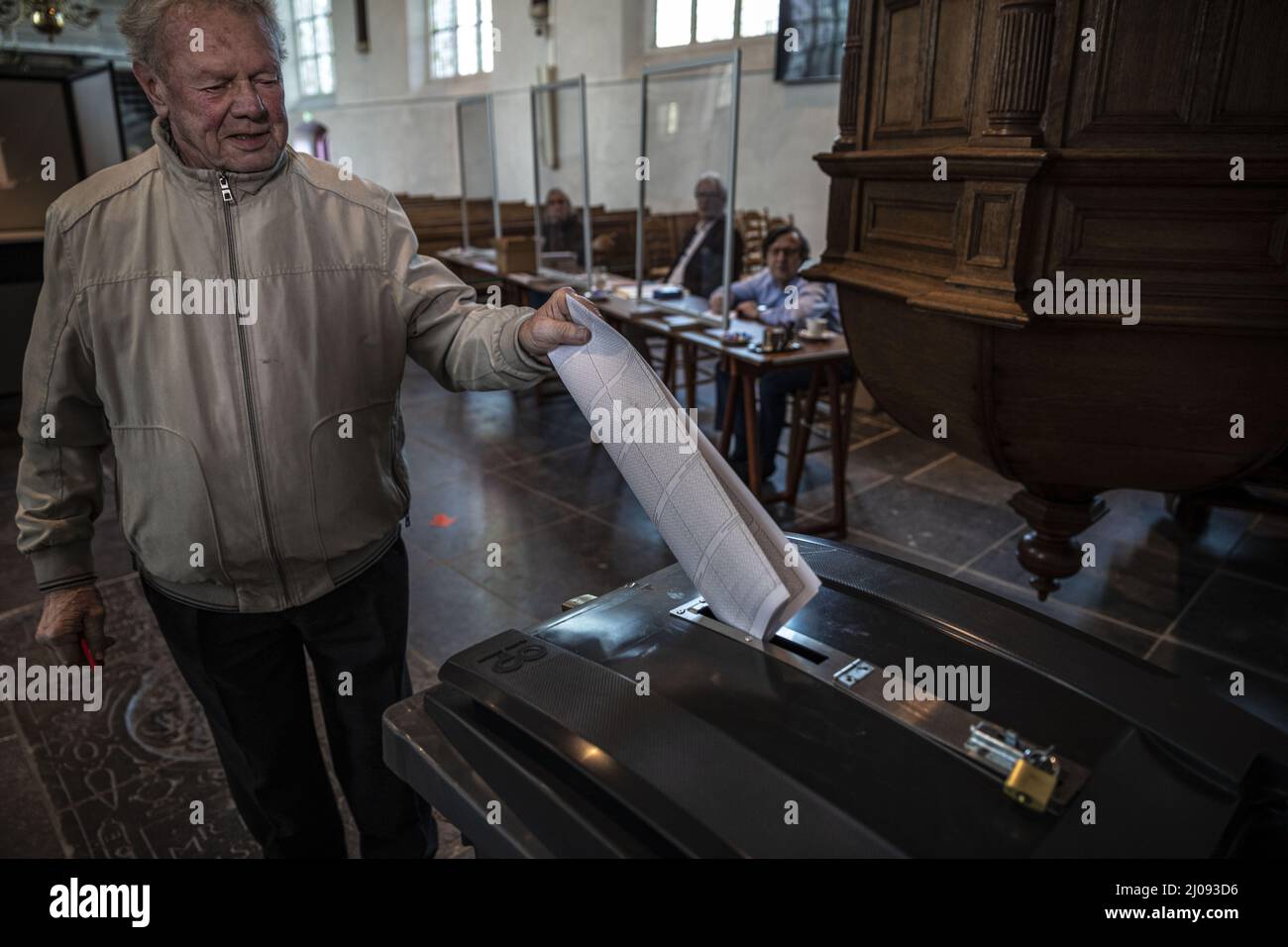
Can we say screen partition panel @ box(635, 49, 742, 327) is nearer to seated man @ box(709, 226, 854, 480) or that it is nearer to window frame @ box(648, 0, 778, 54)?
seated man @ box(709, 226, 854, 480)

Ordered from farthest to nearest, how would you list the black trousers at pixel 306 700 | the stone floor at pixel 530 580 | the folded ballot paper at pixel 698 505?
the stone floor at pixel 530 580 → the black trousers at pixel 306 700 → the folded ballot paper at pixel 698 505

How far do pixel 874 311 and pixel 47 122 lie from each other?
6.40 meters

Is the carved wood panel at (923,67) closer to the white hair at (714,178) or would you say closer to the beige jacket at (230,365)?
the beige jacket at (230,365)

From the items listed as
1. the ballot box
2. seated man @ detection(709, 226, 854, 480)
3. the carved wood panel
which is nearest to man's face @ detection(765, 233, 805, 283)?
seated man @ detection(709, 226, 854, 480)

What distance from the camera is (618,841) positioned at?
2.35 ft

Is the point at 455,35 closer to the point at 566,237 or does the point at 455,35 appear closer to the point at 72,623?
the point at 566,237

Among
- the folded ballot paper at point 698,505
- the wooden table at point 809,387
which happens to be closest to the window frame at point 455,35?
the wooden table at point 809,387

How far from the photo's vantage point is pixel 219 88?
4.13 feet

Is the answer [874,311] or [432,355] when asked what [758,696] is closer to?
[874,311]

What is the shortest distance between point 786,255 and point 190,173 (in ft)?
12.7

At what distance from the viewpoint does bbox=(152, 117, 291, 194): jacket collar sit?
4.37ft

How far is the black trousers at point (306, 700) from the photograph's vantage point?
156 cm

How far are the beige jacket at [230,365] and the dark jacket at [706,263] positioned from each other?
3.54m
